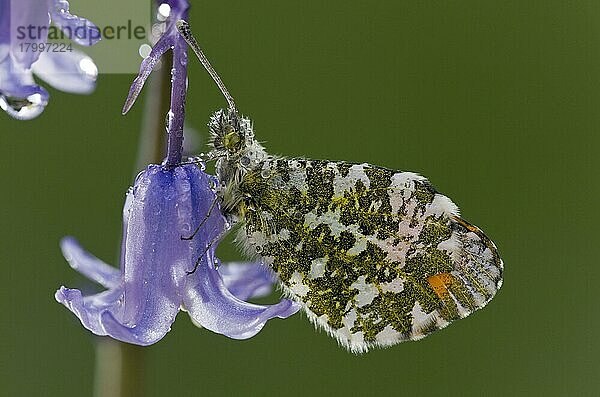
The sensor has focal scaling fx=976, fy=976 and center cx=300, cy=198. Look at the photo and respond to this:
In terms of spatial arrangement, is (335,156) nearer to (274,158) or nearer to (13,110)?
(274,158)

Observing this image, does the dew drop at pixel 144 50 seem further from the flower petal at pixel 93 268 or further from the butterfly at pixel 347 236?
the flower petal at pixel 93 268

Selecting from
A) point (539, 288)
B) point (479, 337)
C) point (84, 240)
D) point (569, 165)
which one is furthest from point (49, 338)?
point (569, 165)

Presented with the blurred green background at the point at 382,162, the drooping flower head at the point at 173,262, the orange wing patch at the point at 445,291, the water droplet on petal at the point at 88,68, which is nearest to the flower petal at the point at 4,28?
the water droplet on petal at the point at 88,68

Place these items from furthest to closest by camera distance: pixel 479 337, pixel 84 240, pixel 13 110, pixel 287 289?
1. pixel 479 337
2. pixel 84 240
3. pixel 287 289
4. pixel 13 110

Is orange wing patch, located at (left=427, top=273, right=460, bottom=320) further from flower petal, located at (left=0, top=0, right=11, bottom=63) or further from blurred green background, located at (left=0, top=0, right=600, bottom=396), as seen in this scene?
blurred green background, located at (left=0, top=0, right=600, bottom=396)

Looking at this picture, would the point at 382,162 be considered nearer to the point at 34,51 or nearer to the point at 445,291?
the point at 445,291
